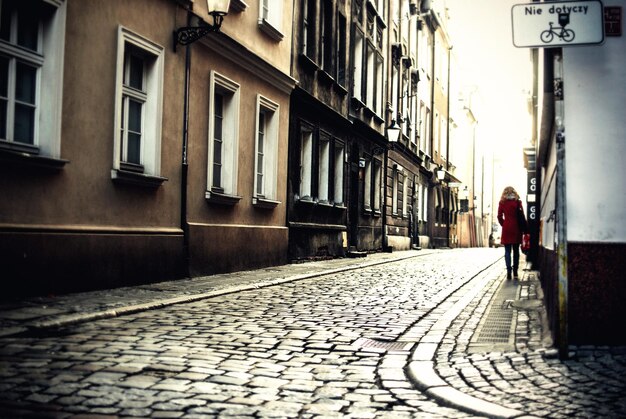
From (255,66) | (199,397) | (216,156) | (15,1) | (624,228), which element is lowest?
(199,397)

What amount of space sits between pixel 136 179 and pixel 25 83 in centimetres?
242

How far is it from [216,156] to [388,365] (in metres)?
9.00

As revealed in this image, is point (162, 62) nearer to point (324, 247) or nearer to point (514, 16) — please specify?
point (514, 16)

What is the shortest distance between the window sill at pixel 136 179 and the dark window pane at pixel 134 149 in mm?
361

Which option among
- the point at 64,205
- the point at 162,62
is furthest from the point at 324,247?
the point at 64,205

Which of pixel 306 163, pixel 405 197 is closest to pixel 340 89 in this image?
pixel 306 163

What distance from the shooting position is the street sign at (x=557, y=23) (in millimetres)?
5750

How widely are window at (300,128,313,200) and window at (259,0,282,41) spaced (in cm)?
312

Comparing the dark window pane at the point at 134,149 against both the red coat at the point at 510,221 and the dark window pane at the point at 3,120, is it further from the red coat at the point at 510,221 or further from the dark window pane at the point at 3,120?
the red coat at the point at 510,221

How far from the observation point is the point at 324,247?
20.3m

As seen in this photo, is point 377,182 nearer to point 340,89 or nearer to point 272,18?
point 340,89

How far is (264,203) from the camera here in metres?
15.9

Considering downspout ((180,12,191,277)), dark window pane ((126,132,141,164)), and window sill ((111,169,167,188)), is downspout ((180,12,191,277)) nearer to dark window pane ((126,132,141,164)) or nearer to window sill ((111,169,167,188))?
window sill ((111,169,167,188))

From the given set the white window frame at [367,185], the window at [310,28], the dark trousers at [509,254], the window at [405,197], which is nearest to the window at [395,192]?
the window at [405,197]
